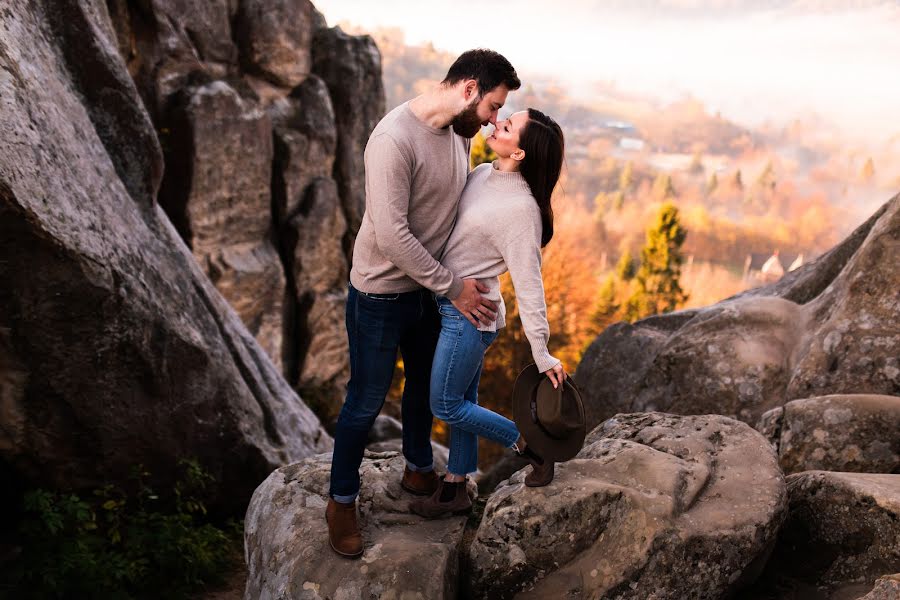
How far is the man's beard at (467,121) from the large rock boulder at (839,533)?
10.2ft

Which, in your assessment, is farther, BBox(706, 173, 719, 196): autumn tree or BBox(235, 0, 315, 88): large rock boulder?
BBox(706, 173, 719, 196): autumn tree

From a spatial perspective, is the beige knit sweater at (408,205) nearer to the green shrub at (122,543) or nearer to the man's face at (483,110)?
the man's face at (483,110)

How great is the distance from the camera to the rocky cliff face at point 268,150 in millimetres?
18203

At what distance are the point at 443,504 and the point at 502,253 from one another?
6.01 feet

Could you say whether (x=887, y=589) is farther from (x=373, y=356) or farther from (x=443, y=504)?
(x=373, y=356)

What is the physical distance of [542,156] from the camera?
4203mm

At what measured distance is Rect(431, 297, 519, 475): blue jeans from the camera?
171 inches

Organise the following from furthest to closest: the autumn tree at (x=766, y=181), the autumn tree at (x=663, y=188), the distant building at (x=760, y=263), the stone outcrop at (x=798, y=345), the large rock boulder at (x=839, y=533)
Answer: the autumn tree at (x=766, y=181), the autumn tree at (x=663, y=188), the distant building at (x=760, y=263), the stone outcrop at (x=798, y=345), the large rock boulder at (x=839, y=533)

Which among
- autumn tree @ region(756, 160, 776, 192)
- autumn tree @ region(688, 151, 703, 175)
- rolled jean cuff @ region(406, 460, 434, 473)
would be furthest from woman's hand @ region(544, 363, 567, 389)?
autumn tree @ region(688, 151, 703, 175)

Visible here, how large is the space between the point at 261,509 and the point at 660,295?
39.0 meters

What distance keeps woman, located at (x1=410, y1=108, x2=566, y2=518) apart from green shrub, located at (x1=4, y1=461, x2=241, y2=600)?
3454mm

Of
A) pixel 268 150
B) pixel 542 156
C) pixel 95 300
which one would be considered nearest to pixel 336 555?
pixel 542 156

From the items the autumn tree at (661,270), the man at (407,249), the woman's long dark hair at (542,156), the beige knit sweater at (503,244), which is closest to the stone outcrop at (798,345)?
the beige knit sweater at (503,244)

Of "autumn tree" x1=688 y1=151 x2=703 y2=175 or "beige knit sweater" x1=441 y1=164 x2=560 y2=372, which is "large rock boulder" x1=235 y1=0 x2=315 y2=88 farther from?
"autumn tree" x1=688 y1=151 x2=703 y2=175
